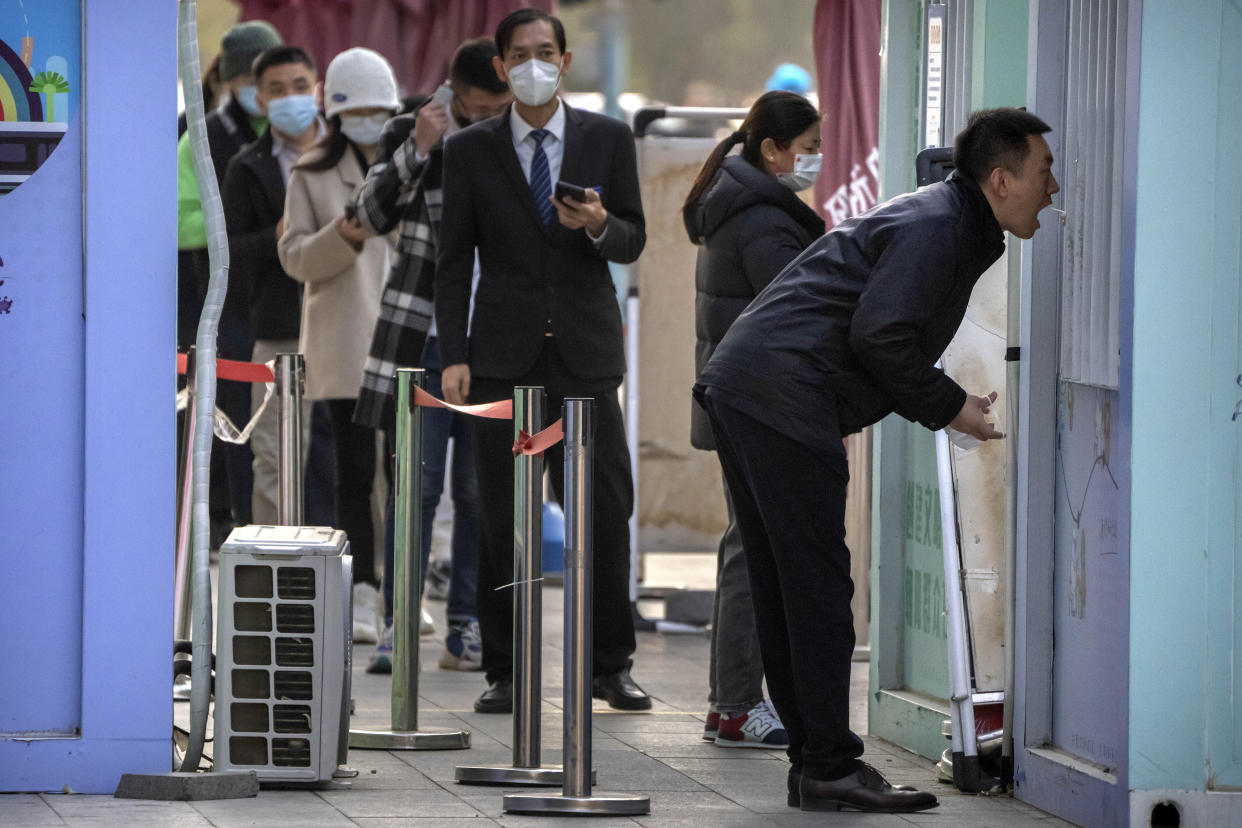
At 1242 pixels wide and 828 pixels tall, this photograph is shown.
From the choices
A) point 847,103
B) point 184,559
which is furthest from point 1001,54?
point 184,559

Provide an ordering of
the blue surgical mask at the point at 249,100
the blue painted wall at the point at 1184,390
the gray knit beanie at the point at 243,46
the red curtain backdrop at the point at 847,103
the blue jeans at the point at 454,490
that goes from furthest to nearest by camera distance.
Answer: the gray knit beanie at the point at 243,46
the blue surgical mask at the point at 249,100
the red curtain backdrop at the point at 847,103
the blue jeans at the point at 454,490
the blue painted wall at the point at 1184,390

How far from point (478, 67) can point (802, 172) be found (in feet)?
5.07

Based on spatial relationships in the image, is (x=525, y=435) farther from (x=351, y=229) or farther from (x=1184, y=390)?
(x=351, y=229)

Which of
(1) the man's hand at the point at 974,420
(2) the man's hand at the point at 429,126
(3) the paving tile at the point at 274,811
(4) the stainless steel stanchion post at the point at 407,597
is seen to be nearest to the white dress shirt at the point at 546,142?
(2) the man's hand at the point at 429,126

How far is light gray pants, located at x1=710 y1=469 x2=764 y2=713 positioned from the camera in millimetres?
5953

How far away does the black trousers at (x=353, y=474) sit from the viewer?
7.57 m

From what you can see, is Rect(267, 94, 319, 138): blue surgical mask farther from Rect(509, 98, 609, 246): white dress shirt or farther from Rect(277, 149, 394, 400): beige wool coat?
Rect(509, 98, 609, 246): white dress shirt

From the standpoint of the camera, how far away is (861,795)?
16.3ft

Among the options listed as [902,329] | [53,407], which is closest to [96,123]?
[53,407]

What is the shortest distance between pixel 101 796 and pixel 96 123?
1.71 m

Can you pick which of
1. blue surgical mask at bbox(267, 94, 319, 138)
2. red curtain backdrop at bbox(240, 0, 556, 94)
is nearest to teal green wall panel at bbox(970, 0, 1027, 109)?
blue surgical mask at bbox(267, 94, 319, 138)

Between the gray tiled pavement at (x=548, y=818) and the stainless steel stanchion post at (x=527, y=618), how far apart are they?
0.09m

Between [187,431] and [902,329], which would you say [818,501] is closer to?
[902,329]

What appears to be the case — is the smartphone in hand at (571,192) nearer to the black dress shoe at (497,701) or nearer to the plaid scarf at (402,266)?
the plaid scarf at (402,266)
